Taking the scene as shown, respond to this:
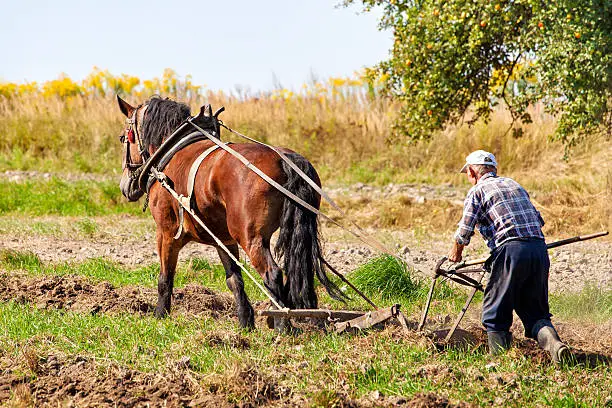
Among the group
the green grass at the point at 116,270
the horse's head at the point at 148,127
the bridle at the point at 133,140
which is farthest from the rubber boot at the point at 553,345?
the bridle at the point at 133,140

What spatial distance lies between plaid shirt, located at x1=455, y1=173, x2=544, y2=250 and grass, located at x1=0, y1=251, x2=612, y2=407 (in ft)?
2.67

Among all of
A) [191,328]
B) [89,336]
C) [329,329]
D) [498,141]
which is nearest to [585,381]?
[329,329]

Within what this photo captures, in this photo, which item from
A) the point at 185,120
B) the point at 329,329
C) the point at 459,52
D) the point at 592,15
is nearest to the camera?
the point at 329,329

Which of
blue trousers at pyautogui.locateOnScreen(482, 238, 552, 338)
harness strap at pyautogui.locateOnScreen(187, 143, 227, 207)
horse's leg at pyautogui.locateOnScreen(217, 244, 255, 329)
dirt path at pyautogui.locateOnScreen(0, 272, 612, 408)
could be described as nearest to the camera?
dirt path at pyautogui.locateOnScreen(0, 272, 612, 408)

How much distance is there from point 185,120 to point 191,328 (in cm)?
197

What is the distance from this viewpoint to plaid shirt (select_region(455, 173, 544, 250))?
5.42m

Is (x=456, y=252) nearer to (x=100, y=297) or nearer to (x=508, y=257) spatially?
(x=508, y=257)

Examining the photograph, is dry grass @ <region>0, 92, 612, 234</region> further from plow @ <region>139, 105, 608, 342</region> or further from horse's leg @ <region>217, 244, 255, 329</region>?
plow @ <region>139, 105, 608, 342</region>

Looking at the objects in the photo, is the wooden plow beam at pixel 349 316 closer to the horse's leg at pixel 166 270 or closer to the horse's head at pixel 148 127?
the horse's leg at pixel 166 270

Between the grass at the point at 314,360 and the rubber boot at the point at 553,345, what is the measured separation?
0.38 ft

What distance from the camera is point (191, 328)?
21.1 feet

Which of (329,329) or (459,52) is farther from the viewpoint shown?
(459,52)

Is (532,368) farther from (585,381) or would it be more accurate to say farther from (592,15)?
(592,15)

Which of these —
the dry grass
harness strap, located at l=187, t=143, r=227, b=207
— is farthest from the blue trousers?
the dry grass
